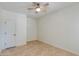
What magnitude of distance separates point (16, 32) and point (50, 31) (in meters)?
1.94

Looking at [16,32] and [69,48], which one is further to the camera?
[16,32]

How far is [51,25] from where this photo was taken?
4777mm

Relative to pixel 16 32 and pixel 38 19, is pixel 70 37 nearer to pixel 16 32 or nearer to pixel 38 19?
pixel 16 32

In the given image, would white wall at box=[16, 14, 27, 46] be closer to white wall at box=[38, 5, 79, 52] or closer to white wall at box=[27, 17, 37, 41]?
white wall at box=[27, 17, 37, 41]

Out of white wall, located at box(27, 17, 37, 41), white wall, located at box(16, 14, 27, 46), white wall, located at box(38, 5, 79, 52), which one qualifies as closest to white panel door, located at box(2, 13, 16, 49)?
white wall, located at box(16, 14, 27, 46)

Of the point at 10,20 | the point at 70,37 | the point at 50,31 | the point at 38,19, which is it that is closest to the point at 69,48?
the point at 70,37

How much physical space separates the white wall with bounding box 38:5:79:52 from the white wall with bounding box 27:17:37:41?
112 centimetres

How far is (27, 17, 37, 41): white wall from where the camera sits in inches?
234

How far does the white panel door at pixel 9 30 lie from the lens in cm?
375

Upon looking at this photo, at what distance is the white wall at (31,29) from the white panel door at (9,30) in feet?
5.87

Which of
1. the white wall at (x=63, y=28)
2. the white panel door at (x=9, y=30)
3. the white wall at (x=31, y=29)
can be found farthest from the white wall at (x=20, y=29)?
the white wall at (x=63, y=28)

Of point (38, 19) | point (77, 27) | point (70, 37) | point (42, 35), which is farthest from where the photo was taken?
point (38, 19)

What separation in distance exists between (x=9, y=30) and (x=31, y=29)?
2.36 metres

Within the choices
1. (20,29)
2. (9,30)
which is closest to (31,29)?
(20,29)
